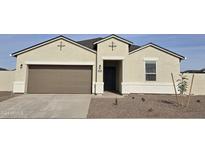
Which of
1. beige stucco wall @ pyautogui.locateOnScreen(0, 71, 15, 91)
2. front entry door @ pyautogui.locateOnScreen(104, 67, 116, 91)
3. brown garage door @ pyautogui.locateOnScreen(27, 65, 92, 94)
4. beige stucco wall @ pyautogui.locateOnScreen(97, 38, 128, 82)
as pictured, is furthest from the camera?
front entry door @ pyautogui.locateOnScreen(104, 67, 116, 91)

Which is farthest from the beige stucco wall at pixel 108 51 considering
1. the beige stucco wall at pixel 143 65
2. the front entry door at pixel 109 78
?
the front entry door at pixel 109 78

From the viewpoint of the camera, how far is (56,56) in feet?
49.8

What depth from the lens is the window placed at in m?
15.6

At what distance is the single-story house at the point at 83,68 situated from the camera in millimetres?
15062

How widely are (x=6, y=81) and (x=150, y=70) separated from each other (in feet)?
43.8

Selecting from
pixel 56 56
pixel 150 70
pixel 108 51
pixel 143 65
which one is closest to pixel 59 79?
pixel 56 56

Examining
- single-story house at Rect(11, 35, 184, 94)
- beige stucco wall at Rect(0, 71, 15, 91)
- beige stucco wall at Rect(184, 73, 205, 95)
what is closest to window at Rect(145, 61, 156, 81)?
single-story house at Rect(11, 35, 184, 94)

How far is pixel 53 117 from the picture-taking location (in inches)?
Answer: 306

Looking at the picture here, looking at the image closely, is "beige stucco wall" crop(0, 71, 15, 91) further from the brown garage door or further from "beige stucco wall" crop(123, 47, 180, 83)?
"beige stucco wall" crop(123, 47, 180, 83)

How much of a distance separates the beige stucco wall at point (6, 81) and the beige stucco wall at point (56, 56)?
181 cm
